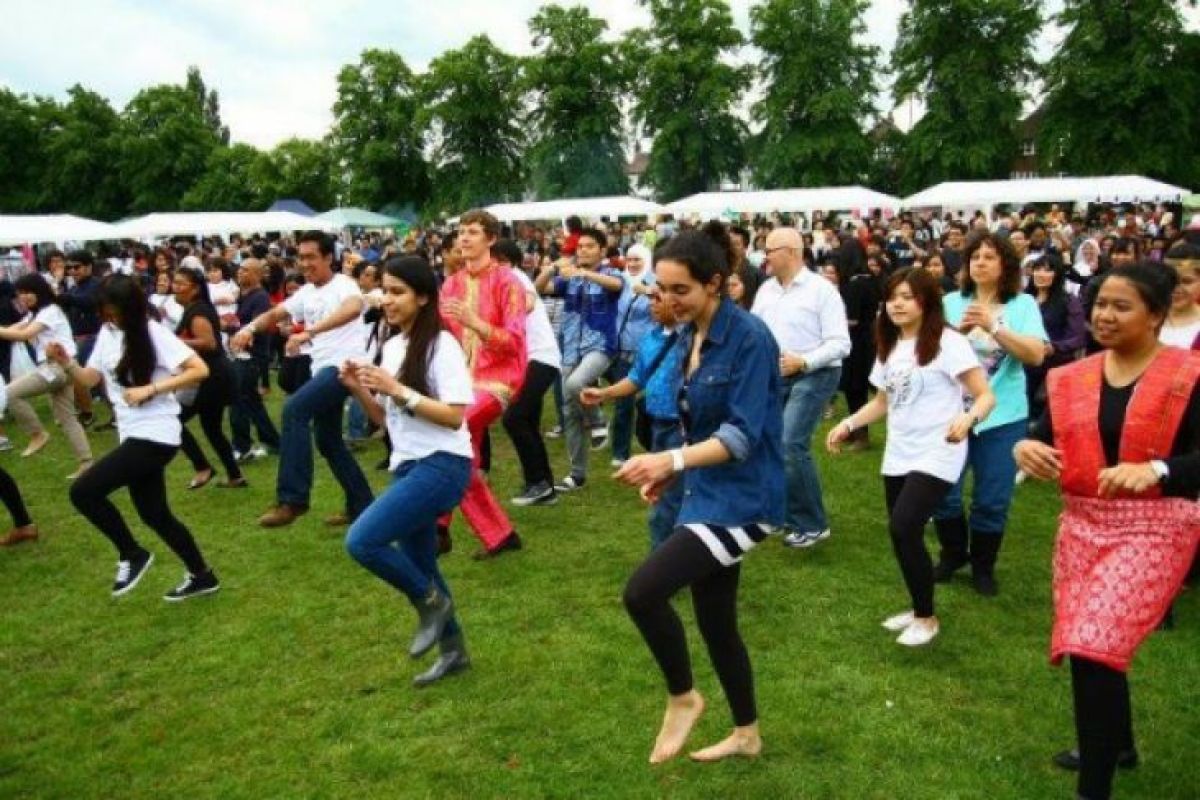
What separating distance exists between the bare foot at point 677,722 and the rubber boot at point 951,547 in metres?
2.60

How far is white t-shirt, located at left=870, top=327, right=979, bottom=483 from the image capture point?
185 inches

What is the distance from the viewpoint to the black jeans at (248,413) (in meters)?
9.60

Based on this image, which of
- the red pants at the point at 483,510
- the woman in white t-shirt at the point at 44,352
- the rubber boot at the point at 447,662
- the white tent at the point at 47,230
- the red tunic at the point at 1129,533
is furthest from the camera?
the white tent at the point at 47,230

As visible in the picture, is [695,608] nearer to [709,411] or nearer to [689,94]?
[709,411]

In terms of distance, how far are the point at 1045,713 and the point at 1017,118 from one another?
52002 mm

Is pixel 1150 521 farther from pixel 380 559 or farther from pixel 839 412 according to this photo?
pixel 839 412

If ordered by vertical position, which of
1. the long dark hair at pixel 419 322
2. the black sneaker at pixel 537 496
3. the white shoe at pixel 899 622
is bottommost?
the white shoe at pixel 899 622

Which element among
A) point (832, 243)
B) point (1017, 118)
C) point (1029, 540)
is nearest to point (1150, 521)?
point (1029, 540)

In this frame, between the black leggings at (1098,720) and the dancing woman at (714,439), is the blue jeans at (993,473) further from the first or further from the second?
the dancing woman at (714,439)

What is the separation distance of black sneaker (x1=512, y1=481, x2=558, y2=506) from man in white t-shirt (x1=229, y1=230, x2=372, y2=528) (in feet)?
4.29

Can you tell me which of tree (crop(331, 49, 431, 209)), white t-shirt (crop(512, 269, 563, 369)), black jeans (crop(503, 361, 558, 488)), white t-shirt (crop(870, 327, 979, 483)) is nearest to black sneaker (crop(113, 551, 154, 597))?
black jeans (crop(503, 361, 558, 488))

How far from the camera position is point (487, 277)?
20.9 ft

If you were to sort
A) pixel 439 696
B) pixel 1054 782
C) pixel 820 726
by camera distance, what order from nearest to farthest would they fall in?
pixel 1054 782 → pixel 820 726 → pixel 439 696

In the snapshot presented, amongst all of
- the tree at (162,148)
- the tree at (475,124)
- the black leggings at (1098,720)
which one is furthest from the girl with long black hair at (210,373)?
the tree at (162,148)
